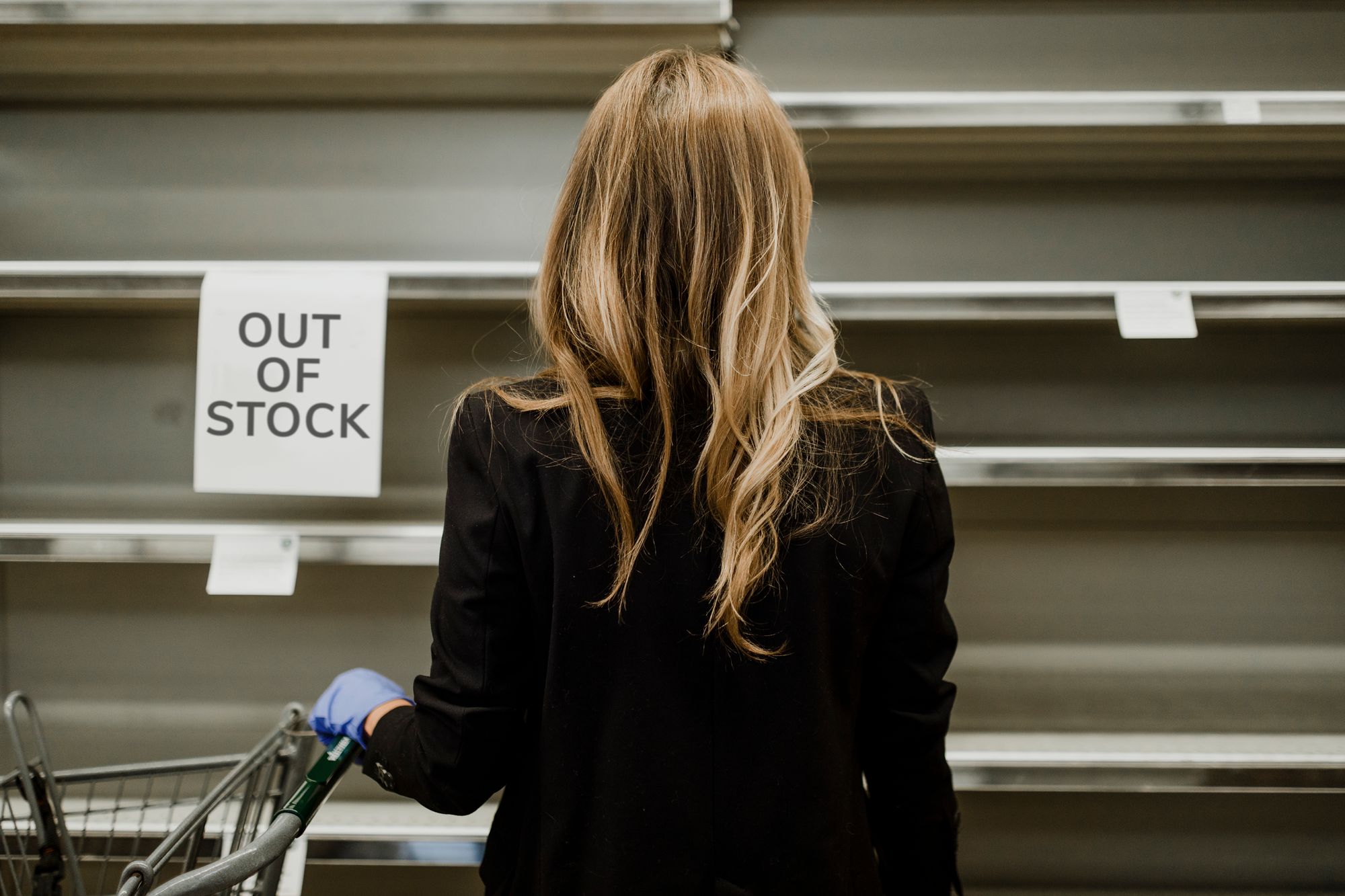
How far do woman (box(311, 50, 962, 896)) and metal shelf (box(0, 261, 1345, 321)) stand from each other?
0.46 meters

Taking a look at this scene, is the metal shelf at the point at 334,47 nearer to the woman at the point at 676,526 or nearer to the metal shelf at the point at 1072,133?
the metal shelf at the point at 1072,133

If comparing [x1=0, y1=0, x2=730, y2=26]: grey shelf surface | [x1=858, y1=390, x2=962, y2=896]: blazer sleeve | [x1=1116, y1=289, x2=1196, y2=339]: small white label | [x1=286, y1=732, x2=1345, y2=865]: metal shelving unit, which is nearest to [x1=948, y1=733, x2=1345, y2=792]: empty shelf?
[x1=286, y1=732, x2=1345, y2=865]: metal shelving unit

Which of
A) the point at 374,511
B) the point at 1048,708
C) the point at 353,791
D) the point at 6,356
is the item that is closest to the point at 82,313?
the point at 6,356

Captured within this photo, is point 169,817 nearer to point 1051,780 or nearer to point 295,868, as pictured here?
point 295,868

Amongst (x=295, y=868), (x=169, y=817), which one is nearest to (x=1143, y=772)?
(x=295, y=868)

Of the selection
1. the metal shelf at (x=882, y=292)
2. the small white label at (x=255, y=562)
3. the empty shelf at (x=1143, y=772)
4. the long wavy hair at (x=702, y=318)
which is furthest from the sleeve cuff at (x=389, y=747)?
the empty shelf at (x=1143, y=772)

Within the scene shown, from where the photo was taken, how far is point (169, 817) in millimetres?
1150

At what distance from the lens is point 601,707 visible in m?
0.80

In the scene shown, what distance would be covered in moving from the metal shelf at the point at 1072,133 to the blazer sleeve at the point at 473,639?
0.76 metres

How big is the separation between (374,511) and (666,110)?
107 centimetres

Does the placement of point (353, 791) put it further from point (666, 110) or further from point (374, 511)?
point (666, 110)

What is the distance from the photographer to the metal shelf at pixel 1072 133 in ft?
4.11

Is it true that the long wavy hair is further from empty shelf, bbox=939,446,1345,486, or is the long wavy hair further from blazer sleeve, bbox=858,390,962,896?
empty shelf, bbox=939,446,1345,486

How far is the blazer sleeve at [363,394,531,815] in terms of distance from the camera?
0.81 meters
